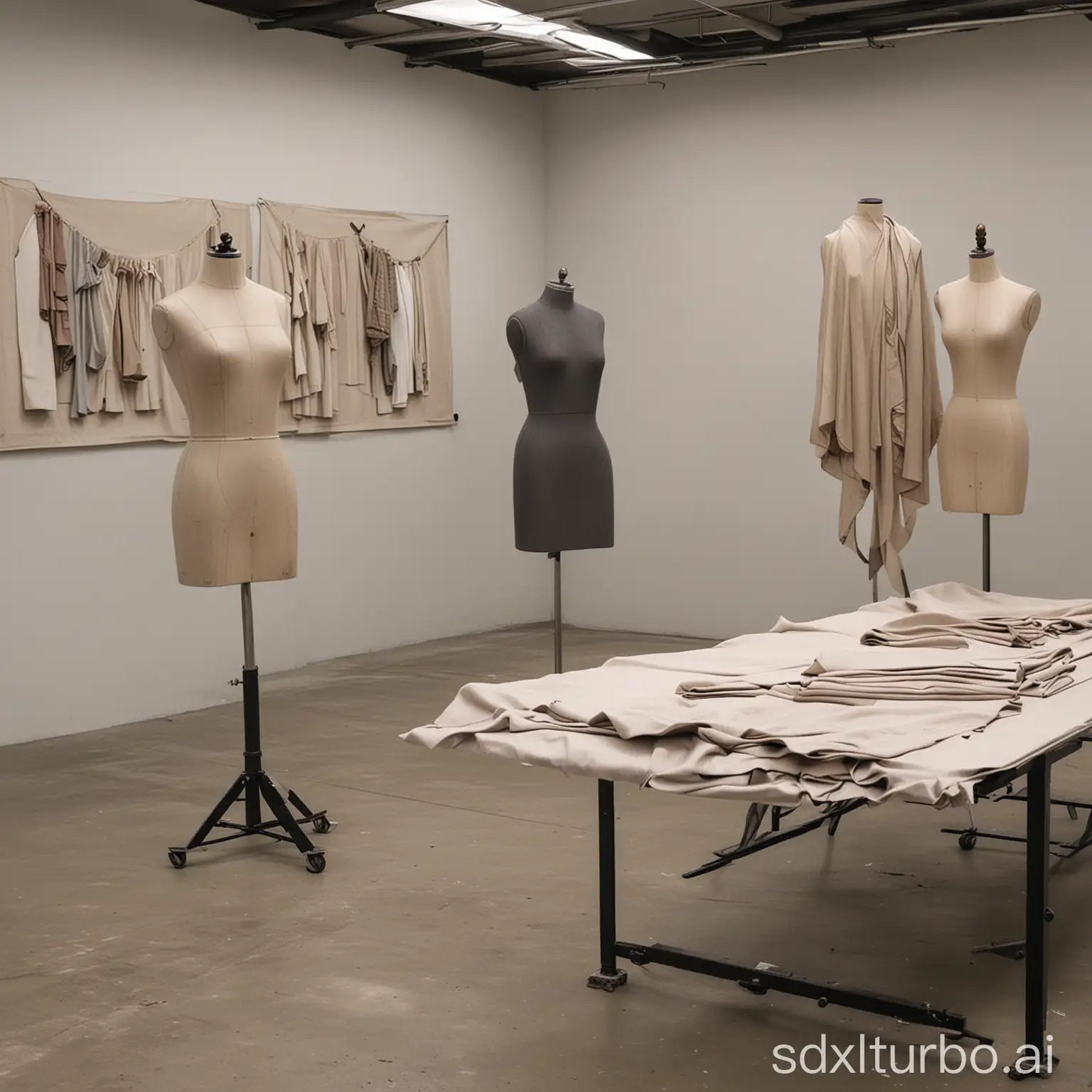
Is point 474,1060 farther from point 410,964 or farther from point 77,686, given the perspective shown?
point 77,686

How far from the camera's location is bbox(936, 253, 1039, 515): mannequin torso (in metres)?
5.23

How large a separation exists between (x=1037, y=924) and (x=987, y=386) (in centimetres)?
290

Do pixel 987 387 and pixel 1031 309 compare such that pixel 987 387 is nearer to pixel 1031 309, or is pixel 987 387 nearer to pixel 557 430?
pixel 1031 309

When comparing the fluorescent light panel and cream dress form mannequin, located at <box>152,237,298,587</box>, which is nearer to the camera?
cream dress form mannequin, located at <box>152,237,298,587</box>

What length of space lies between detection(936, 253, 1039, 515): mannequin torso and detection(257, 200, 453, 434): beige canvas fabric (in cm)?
307

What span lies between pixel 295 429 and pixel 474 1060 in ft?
14.8

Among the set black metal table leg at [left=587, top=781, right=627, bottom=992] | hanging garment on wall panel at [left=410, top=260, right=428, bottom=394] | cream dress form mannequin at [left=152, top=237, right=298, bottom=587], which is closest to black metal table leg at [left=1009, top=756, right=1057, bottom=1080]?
black metal table leg at [left=587, top=781, right=627, bottom=992]

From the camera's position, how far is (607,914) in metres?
3.24

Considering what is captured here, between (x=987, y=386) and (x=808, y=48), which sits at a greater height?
(x=808, y=48)

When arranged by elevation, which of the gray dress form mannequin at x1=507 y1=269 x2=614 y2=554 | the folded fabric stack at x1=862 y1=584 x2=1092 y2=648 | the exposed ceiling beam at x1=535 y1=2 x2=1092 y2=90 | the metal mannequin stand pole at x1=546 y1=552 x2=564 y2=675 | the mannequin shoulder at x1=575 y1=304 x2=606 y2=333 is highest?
the exposed ceiling beam at x1=535 y1=2 x2=1092 y2=90

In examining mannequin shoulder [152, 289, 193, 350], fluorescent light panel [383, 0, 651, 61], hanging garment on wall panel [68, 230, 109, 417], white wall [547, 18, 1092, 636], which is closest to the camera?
mannequin shoulder [152, 289, 193, 350]

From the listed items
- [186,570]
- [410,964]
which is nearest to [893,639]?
[410,964]

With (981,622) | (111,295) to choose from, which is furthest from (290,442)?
(981,622)

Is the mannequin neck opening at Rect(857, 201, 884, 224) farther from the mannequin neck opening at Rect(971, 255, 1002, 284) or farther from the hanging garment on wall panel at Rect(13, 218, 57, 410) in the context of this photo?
the hanging garment on wall panel at Rect(13, 218, 57, 410)
